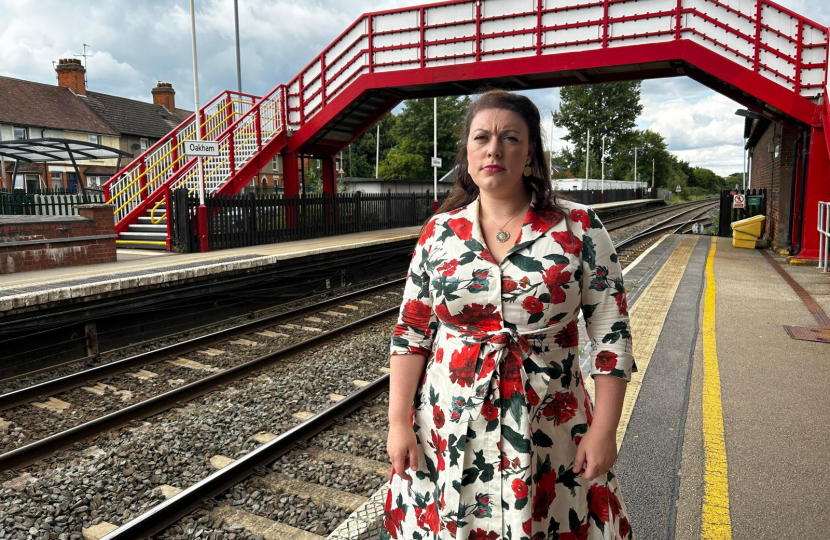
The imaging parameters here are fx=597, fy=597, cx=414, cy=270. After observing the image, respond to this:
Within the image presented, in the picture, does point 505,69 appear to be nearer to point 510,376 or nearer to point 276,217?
point 276,217

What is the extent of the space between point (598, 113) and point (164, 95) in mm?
50701

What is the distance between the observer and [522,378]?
5.70 ft

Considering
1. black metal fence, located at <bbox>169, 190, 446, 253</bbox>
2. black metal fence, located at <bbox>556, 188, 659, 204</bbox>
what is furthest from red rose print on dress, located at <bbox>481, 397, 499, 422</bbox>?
black metal fence, located at <bbox>556, 188, 659, 204</bbox>

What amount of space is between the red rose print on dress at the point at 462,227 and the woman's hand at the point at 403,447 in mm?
624

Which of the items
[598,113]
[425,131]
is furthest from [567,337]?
[598,113]

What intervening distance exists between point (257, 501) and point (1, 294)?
5162 millimetres

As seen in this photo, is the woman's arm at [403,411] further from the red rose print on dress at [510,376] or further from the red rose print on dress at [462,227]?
the red rose print on dress at [462,227]

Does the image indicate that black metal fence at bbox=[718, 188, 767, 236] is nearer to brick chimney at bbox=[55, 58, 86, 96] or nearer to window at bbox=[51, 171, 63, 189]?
window at bbox=[51, 171, 63, 189]

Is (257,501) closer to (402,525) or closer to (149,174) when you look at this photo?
(402,525)

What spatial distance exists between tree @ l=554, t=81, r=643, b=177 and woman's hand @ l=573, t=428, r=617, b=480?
77.2 m

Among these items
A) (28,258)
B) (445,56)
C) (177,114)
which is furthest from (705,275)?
(177,114)

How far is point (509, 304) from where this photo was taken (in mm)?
1769

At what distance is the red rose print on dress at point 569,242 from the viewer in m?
1.77

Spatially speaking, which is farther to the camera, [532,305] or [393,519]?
[393,519]
